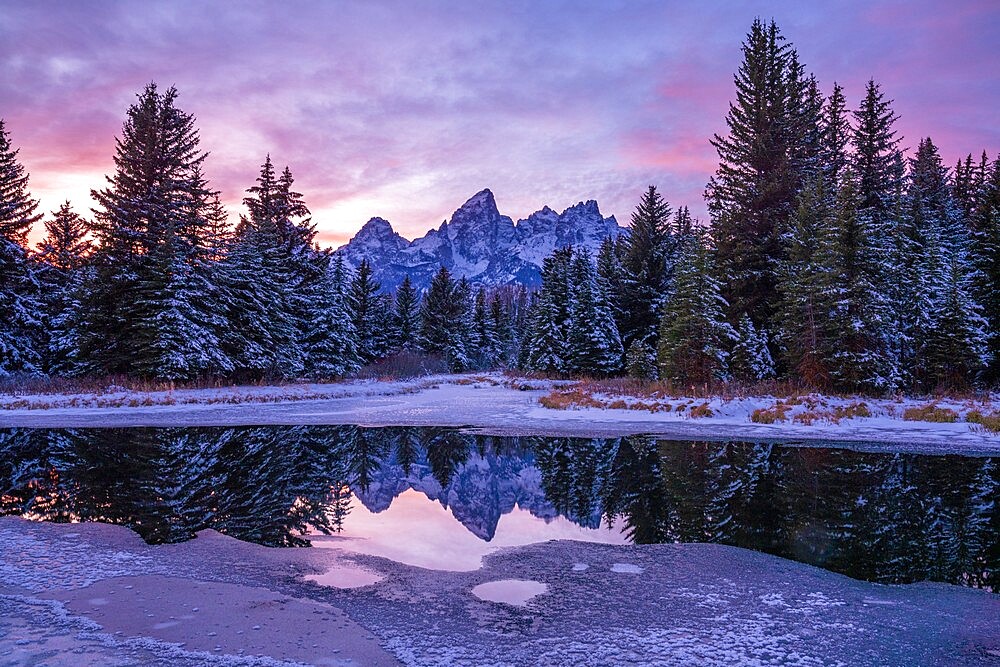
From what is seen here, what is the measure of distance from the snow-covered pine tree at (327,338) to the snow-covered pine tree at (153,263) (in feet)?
29.1

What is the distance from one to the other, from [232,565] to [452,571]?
224cm

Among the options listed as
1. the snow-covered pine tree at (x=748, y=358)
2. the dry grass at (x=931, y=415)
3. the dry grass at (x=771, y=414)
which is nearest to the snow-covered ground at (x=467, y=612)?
the dry grass at (x=771, y=414)

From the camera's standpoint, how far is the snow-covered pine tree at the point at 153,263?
101 ft

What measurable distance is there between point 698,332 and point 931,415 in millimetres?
10902

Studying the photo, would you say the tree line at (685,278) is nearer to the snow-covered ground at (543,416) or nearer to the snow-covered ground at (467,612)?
the snow-covered ground at (543,416)

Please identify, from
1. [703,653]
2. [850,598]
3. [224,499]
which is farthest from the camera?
[224,499]

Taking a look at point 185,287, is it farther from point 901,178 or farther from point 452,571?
point 901,178

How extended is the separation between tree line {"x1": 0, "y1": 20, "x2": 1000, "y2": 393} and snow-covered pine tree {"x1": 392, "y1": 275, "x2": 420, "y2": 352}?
2945 centimetres

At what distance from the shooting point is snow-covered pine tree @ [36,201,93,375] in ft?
108

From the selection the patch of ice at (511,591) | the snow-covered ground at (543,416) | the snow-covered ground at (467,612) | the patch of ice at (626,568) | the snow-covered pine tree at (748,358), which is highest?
the snow-covered pine tree at (748,358)

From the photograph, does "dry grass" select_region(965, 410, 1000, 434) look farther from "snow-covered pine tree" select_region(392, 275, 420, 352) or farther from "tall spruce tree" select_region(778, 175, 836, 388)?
"snow-covered pine tree" select_region(392, 275, 420, 352)

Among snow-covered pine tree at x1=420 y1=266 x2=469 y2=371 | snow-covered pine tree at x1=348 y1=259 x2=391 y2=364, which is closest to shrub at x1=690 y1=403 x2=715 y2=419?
snow-covered pine tree at x1=348 y1=259 x2=391 y2=364

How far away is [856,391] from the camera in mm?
23922

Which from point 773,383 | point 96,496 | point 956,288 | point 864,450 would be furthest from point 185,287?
point 956,288
